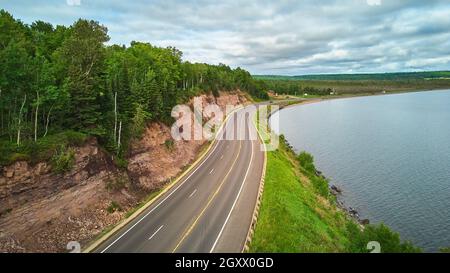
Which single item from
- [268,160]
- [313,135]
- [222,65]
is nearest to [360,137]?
[313,135]

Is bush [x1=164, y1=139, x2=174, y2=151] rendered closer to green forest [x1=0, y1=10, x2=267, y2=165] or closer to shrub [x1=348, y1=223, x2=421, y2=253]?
green forest [x1=0, y1=10, x2=267, y2=165]

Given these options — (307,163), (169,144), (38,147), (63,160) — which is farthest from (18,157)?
(307,163)

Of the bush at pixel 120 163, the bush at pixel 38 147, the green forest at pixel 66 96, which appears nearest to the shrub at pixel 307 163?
the green forest at pixel 66 96

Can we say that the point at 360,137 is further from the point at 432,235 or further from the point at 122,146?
the point at 122,146

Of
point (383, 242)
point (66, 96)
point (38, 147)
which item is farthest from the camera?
point (66, 96)

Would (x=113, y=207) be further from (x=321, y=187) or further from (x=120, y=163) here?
(x=321, y=187)

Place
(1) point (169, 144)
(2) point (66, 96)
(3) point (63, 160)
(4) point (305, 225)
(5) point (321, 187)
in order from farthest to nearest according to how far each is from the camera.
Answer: (1) point (169, 144), (5) point (321, 187), (2) point (66, 96), (3) point (63, 160), (4) point (305, 225)

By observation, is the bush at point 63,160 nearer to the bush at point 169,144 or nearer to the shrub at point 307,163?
the bush at point 169,144
